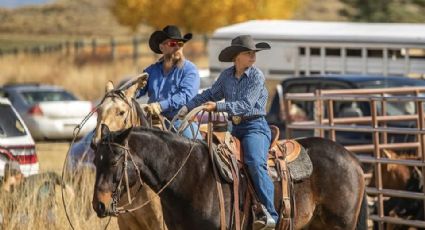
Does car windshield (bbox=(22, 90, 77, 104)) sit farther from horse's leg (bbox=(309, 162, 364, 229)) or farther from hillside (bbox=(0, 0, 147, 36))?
hillside (bbox=(0, 0, 147, 36))

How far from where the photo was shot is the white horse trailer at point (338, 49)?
77.6 ft

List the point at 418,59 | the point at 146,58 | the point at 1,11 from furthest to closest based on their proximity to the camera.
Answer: the point at 1,11, the point at 146,58, the point at 418,59

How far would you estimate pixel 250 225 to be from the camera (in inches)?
380

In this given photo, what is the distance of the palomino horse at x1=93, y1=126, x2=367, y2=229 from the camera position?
864 centimetres

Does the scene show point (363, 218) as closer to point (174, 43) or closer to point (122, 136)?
point (174, 43)

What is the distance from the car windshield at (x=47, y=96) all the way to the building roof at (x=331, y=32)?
5.88m

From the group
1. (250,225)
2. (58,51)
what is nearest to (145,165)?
(250,225)

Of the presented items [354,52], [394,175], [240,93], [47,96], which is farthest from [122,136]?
[47,96]

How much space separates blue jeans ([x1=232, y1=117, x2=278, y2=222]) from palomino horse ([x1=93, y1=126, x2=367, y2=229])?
0.26m

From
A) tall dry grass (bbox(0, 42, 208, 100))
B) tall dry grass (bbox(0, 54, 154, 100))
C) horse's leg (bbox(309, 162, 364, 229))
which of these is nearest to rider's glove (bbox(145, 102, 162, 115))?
horse's leg (bbox(309, 162, 364, 229))

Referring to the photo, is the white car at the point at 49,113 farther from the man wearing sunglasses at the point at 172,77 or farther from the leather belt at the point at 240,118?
the leather belt at the point at 240,118

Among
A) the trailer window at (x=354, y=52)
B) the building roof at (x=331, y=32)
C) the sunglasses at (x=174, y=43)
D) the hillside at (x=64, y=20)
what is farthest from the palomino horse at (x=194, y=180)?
the hillside at (x=64, y=20)

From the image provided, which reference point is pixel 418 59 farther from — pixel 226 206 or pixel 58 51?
pixel 58 51

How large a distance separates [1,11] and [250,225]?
280 feet
